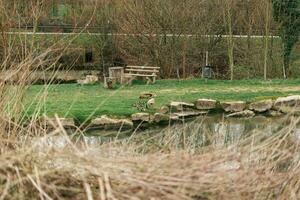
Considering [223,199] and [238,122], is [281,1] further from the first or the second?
[223,199]

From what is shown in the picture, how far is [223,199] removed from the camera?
2.00 meters

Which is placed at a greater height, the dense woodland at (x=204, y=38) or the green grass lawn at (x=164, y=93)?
the dense woodland at (x=204, y=38)

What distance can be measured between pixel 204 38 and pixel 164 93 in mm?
5672

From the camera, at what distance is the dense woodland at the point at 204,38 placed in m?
18.9

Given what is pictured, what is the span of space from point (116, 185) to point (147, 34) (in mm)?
17571

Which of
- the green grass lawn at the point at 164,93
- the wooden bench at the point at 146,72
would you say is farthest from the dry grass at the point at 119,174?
the wooden bench at the point at 146,72

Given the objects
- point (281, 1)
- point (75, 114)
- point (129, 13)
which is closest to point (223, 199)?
point (75, 114)

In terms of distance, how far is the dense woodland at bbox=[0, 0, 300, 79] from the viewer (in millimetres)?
18875

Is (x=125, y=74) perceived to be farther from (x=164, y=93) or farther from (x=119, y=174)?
(x=119, y=174)

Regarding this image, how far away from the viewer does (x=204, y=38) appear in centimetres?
1980

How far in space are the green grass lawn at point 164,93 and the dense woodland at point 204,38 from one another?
2.10 metres

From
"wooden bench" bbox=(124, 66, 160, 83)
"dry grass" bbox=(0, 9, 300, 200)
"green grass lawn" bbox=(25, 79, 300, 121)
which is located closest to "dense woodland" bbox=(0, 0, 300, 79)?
"wooden bench" bbox=(124, 66, 160, 83)

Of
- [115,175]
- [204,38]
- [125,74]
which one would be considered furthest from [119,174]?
[204,38]

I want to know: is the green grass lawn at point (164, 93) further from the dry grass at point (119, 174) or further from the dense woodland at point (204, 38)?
the dry grass at point (119, 174)
